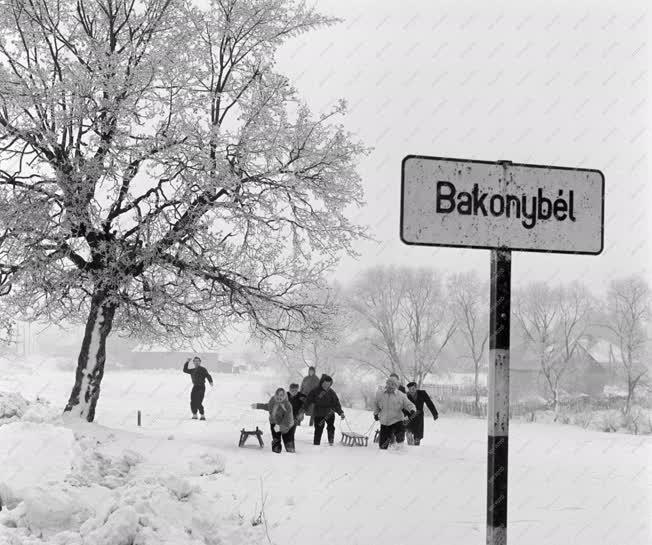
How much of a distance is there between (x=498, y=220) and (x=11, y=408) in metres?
12.3

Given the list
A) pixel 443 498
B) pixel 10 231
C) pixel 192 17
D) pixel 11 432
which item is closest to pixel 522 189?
pixel 443 498

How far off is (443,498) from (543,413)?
39.6 meters

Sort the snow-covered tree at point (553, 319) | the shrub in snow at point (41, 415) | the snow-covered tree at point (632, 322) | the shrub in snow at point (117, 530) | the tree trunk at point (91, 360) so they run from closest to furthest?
1. the shrub in snow at point (117, 530)
2. the shrub in snow at point (41, 415)
3. the tree trunk at point (91, 360)
4. the snow-covered tree at point (632, 322)
5. the snow-covered tree at point (553, 319)

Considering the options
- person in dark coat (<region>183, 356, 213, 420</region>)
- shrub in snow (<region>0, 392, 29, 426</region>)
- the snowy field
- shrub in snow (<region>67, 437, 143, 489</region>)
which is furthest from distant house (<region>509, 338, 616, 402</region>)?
shrub in snow (<region>67, 437, 143, 489</region>)

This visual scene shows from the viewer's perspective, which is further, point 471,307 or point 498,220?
point 471,307

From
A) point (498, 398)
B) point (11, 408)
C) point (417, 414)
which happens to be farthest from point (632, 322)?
point (498, 398)

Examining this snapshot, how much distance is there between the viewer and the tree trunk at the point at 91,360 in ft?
53.5

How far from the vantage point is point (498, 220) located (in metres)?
3.76

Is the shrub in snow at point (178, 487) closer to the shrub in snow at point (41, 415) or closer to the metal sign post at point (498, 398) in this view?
the metal sign post at point (498, 398)

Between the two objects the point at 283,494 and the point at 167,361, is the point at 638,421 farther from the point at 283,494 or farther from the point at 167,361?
the point at 167,361

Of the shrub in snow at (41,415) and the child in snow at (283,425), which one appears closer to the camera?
the shrub in snow at (41,415)

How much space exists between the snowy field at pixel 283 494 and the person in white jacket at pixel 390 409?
474 millimetres

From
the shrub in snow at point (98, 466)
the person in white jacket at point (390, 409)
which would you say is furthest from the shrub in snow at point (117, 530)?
the person in white jacket at point (390, 409)

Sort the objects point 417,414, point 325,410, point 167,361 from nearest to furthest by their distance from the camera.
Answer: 1. point 325,410
2. point 417,414
3. point 167,361
